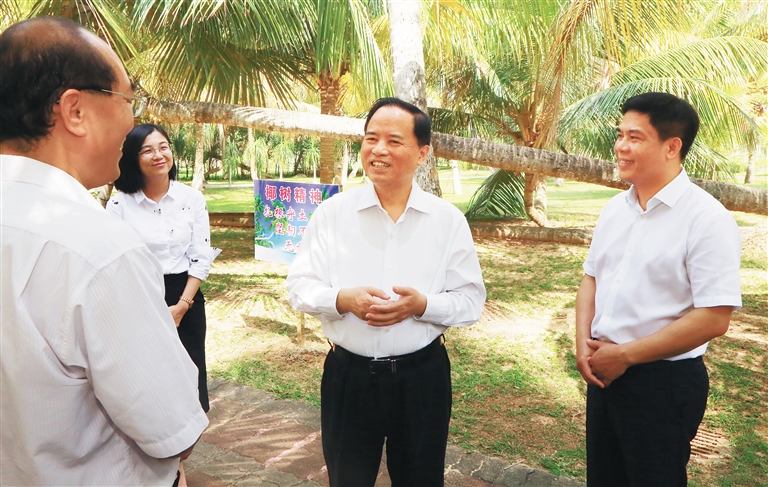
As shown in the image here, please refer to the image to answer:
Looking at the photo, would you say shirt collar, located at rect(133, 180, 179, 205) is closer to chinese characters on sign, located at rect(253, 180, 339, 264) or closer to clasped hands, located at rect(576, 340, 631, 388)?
chinese characters on sign, located at rect(253, 180, 339, 264)

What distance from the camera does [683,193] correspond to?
209 cm

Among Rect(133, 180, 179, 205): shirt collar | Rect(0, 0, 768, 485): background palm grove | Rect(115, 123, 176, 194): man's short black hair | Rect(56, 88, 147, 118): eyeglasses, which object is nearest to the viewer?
Rect(56, 88, 147, 118): eyeglasses

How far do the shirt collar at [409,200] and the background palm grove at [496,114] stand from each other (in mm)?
1813

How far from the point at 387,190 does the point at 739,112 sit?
8.25 meters

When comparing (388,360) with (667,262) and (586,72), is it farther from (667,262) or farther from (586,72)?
(586,72)

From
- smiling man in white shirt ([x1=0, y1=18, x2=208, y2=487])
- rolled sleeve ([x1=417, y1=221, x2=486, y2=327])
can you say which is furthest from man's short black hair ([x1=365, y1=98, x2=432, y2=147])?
smiling man in white shirt ([x1=0, y1=18, x2=208, y2=487])

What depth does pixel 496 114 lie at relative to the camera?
12.0 m

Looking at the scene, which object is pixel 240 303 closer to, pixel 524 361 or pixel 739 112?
pixel 524 361

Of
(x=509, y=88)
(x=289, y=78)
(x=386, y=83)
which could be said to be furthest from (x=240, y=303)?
(x=509, y=88)

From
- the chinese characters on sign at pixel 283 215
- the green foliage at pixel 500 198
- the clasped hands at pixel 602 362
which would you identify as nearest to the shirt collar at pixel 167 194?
the chinese characters on sign at pixel 283 215

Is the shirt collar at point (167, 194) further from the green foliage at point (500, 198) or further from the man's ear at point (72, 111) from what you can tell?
the green foliage at point (500, 198)

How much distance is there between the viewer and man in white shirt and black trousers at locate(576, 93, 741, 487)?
1969 millimetres

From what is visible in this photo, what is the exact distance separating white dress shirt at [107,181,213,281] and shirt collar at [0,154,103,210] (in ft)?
6.24

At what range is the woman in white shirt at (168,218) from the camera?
294cm
